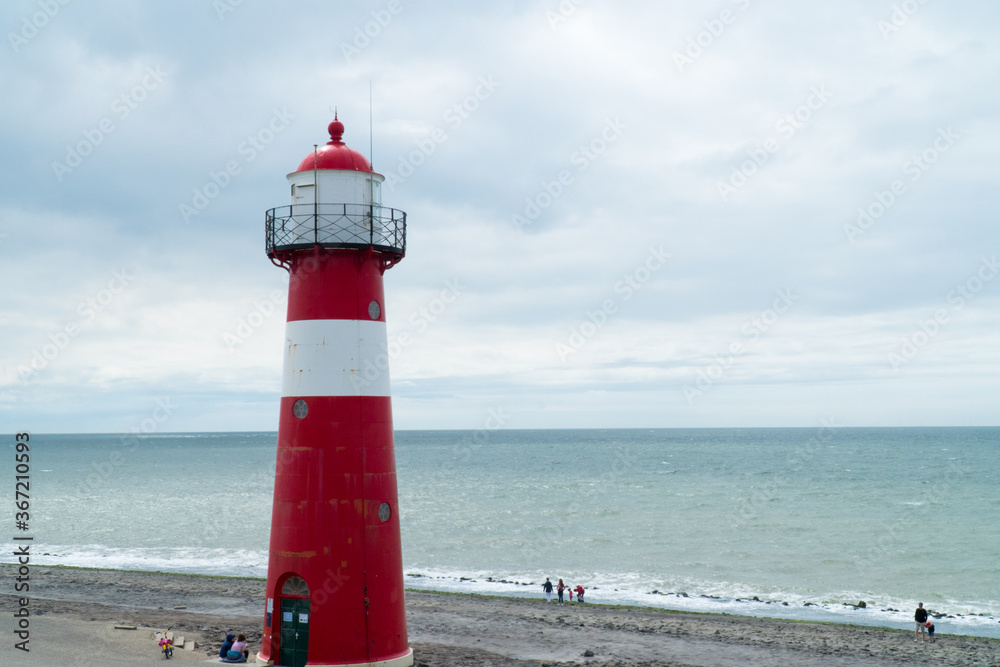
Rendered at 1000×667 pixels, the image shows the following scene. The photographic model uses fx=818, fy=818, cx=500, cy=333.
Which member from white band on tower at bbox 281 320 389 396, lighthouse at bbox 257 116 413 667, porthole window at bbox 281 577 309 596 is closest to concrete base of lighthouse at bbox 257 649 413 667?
lighthouse at bbox 257 116 413 667

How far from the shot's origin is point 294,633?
14664mm

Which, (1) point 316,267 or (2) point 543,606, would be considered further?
(2) point 543,606

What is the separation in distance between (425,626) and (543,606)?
218 inches

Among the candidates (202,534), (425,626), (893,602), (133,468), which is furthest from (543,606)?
(133,468)

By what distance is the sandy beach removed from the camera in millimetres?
20953

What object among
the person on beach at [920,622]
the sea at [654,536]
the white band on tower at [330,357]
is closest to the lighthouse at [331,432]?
the white band on tower at [330,357]

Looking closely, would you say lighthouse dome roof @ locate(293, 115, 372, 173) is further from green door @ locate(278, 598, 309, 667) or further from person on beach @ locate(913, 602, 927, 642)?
person on beach @ locate(913, 602, 927, 642)

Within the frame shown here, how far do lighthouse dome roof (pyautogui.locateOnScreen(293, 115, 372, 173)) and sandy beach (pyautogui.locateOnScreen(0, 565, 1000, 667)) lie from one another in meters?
11.6

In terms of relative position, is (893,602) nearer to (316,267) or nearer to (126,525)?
(316,267)

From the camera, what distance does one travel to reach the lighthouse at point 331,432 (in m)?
14.4

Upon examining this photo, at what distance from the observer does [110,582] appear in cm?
3353

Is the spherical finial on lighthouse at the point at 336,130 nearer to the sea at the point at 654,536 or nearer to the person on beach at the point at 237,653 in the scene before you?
the person on beach at the point at 237,653

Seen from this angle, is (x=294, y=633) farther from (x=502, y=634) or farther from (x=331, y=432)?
(x=502, y=634)

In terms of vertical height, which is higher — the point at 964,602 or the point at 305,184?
the point at 305,184
